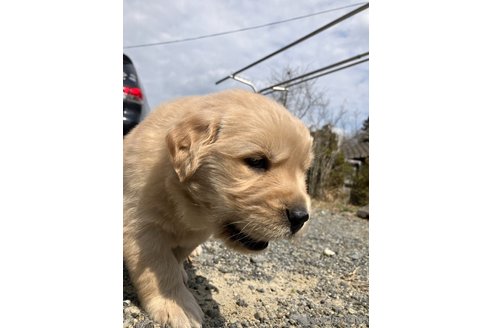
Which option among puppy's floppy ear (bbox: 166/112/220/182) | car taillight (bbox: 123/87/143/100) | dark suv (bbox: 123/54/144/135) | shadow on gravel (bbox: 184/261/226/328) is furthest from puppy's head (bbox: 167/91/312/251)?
car taillight (bbox: 123/87/143/100)

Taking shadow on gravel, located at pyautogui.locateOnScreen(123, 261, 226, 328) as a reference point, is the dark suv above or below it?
above

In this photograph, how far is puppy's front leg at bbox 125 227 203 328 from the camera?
197 cm

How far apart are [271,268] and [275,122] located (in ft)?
6.36

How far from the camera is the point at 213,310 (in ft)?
7.50

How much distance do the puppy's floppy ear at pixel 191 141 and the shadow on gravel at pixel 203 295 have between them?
87cm

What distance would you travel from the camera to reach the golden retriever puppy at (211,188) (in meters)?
1.81

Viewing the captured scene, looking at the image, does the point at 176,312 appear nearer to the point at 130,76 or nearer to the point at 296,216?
the point at 296,216

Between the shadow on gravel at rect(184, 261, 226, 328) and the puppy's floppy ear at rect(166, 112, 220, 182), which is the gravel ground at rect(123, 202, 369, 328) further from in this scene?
the puppy's floppy ear at rect(166, 112, 220, 182)

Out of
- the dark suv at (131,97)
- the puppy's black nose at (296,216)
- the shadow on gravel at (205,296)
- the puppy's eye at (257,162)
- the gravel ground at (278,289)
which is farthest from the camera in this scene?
the dark suv at (131,97)

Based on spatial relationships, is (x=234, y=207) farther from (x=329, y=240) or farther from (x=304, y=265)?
(x=329, y=240)

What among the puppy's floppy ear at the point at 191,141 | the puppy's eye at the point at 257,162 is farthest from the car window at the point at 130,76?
the puppy's eye at the point at 257,162

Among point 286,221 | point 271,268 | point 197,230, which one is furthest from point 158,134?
point 271,268

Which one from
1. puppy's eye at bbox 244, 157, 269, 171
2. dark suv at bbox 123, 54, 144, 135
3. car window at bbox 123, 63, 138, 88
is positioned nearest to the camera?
puppy's eye at bbox 244, 157, 269, 171

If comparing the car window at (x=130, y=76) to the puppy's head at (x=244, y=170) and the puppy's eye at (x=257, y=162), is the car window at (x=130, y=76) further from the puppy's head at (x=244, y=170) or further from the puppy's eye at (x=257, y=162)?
the puppy's eye at (x=257, y=162)
